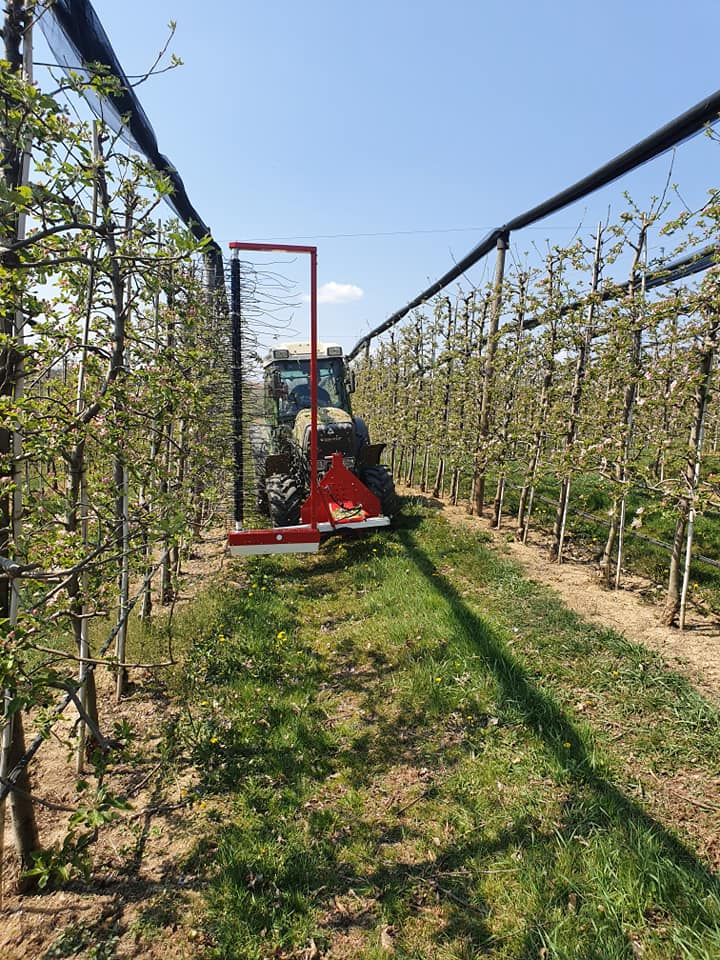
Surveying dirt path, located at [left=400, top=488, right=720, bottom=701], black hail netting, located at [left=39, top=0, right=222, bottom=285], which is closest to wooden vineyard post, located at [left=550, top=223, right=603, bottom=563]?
dirt path, located at [left=400, top=488, right=720, bottom=701]

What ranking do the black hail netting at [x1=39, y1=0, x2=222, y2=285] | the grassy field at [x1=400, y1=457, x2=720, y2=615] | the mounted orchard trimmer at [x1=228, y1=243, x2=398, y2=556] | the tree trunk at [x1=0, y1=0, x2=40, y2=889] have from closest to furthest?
1. the tree trunk at [x1=0, y1=0, x2=40, y2=889]
2. the black hail netting at [x1=39, y1=0, x2=222, y2=285]
3. the grassy field at [x1=400, y1=457, x2=720, y2=615]
4. the mounted orchard trimmer at [x1=228, y1=243, x2=398, y2=556]

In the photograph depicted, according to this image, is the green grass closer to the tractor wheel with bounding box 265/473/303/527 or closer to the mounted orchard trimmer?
the mounted orchard trimmer

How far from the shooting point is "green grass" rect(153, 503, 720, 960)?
2.27 metres

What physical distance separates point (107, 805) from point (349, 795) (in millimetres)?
1661

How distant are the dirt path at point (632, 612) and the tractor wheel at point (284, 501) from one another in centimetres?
296

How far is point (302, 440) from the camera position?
7.36 meters

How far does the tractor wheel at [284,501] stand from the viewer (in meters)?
6.68

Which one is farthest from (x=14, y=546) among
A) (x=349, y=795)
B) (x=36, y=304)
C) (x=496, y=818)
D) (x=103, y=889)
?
(x=496, y=818)

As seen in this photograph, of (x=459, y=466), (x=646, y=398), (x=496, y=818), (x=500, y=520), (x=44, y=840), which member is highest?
(x=646, y=398)

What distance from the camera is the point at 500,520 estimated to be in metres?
9.02

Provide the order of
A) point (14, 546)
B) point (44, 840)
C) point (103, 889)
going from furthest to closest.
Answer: point (44, 840) → point (103, 889) → point (14, 546)

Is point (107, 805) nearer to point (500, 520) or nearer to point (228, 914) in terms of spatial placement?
point (228, 914)

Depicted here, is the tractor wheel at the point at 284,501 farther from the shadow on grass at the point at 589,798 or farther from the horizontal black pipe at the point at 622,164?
the horizontal black pipe at the point at 622,164

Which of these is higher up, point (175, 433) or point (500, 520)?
point (175, 433)
